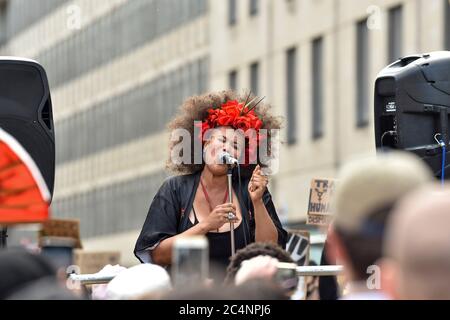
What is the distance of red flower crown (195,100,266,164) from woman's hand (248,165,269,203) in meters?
0.26

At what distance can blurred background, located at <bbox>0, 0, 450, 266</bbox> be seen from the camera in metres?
36.3

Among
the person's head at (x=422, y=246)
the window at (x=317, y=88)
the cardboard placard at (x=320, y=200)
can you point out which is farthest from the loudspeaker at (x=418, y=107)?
the window at (x=317, y=88)

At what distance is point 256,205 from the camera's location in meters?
7.95

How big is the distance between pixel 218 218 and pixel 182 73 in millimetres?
41347

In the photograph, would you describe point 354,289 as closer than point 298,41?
Yes

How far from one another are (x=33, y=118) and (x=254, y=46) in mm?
34061

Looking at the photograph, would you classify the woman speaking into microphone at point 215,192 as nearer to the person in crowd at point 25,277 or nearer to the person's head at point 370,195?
the person in crowd at point 25,277

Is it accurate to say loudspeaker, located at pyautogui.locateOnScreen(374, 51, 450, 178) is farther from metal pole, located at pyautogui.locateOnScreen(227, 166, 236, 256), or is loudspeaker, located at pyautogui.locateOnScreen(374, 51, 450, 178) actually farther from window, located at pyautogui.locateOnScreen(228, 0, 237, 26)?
window, located at pyautogui.locateOnScreen(228, 0, 237, 26)

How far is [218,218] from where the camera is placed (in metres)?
7.69

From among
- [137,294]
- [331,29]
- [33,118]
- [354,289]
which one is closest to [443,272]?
[354,289]

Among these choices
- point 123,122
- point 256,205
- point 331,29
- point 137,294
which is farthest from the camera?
point 123,122

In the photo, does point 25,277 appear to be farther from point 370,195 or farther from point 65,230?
point 65,230

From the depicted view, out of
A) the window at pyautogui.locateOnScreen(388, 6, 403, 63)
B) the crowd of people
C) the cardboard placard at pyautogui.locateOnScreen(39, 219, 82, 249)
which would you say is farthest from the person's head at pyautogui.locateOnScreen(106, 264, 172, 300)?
the window at pyautogui.locateOnScreen(388, 6, 403, 63)
